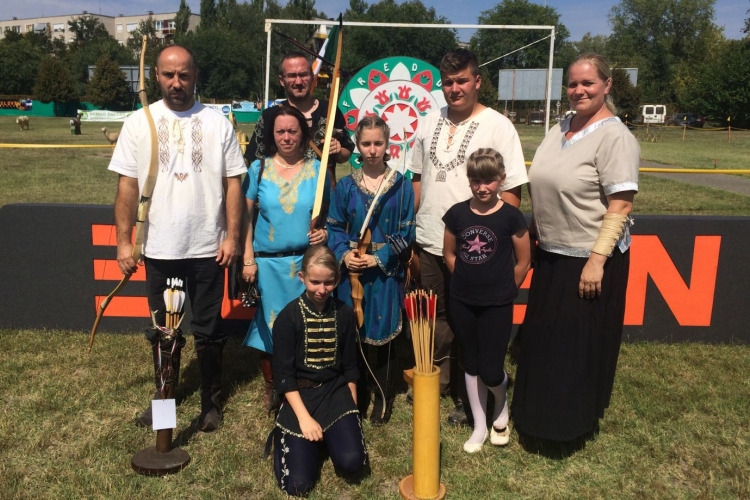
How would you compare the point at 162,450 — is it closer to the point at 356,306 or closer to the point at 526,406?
the point at 356,306

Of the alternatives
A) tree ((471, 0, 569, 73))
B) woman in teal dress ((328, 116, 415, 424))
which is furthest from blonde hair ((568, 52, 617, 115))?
tree ((471, 0, 569, 73))

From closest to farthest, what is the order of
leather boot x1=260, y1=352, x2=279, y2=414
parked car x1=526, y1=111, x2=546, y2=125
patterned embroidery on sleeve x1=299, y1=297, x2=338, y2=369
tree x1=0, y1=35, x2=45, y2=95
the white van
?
patterned embroidery on sleeve x1=299, y1=297, x2=338, y2=369 < leather boot x1=260, y1=352, x2=279, y2=414 < the white van < parked car x1=526, y1=111, x2=546, y2=125 < tree x1=0, y1=35, x2=45, y2=95

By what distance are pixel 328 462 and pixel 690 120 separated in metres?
47.5

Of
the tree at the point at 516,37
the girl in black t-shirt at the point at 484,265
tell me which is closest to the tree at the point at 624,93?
the tree at the point at 516,37

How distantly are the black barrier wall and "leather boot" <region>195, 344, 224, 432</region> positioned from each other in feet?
4.11

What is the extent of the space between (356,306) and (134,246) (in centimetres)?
112

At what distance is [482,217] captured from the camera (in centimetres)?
287

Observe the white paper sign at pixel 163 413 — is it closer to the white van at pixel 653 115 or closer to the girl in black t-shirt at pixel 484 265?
the girl in black t-shirt at pixel 484 265

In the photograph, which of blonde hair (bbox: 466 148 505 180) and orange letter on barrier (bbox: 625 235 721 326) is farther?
orange letter on barrier (bbox: 625 235 721 326)

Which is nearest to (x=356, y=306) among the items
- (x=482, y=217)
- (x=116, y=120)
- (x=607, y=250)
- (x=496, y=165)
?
(x=482, y=217)

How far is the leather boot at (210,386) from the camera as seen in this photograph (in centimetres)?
330

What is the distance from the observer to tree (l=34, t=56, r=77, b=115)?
167 feet

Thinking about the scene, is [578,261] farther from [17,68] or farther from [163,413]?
[17,68]

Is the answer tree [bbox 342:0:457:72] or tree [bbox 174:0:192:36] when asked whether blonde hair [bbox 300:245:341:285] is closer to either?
tree [bbox 342:0:457:72]
